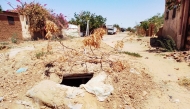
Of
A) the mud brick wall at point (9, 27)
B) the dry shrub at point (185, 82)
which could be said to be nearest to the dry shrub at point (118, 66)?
the dry shrub at point (185, 82)

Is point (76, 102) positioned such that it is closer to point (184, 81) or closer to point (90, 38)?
point (90, 38)

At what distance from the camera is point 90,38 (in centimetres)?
402

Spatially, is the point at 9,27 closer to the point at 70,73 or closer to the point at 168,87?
the point at 70,73

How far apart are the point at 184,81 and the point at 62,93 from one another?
100 inches

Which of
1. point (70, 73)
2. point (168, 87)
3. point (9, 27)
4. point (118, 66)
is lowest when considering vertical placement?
point (168, 87)

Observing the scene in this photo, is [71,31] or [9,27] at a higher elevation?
[9,27]

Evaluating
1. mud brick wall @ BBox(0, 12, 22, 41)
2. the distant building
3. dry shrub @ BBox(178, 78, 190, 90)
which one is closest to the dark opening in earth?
dry shrub @ BBox(178, 78, 190, 90)

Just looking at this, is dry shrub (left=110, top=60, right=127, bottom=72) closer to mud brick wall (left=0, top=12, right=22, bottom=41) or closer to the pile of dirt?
the pile of dirt

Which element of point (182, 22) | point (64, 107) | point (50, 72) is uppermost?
point (182, 22)

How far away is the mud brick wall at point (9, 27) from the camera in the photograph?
32.3 ft

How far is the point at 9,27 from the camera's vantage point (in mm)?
10273

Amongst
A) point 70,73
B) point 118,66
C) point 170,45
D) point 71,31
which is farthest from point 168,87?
point 71,31

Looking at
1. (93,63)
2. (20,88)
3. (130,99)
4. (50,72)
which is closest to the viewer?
(130,99)

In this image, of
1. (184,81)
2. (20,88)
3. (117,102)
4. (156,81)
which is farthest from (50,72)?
(184,81)
